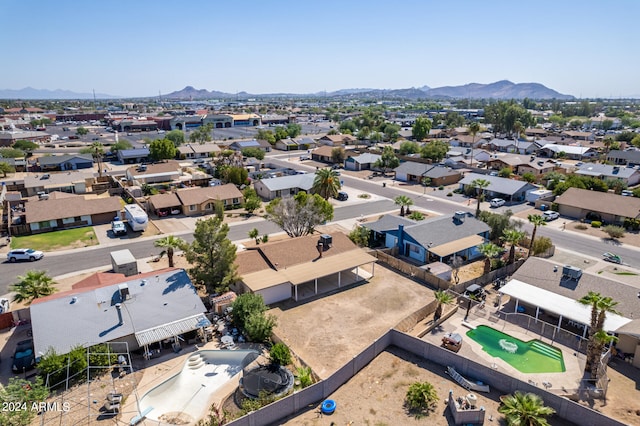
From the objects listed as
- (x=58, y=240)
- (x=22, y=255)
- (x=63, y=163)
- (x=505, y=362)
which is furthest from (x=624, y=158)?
(x=63, y=163)

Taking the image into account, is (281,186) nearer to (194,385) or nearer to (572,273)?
(572,273)

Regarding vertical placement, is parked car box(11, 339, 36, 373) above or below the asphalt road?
above

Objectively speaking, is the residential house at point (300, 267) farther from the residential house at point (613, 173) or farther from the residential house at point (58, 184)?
the residential house at point (613, 173)

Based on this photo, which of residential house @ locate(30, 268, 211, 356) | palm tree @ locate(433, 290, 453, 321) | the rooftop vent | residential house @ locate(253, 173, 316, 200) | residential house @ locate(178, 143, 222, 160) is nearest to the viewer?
residential house @ locate(30, 268, 211, 356)

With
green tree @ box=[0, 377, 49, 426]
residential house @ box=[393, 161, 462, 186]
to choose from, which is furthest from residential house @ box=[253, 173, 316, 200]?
green tree @ box=[0, 377, 49, 426]

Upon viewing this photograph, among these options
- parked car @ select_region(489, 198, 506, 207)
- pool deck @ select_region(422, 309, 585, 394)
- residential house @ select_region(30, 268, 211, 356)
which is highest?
residential house @ select_region(30, 268, 211, 356)

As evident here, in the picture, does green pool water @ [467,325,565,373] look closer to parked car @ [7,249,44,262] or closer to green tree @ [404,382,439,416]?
green tree @ [404,382,439,416]

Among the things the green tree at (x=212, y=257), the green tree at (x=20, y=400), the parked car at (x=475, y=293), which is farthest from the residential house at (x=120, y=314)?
the parked car at (x=475, y=293)
